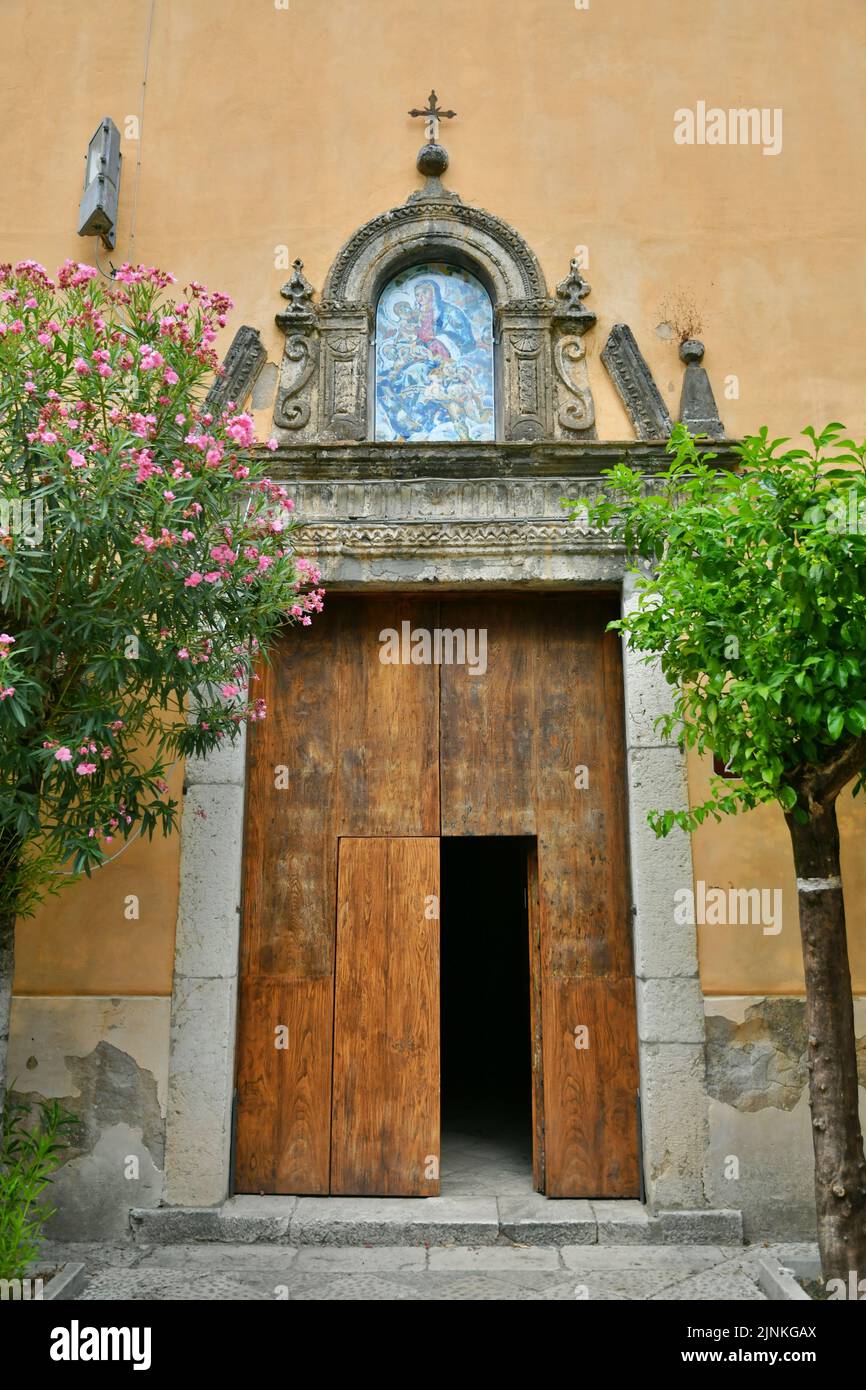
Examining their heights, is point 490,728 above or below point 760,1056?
above

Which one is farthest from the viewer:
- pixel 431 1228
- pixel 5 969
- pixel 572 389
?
pixel 572 389

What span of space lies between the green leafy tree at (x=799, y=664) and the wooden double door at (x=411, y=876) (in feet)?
4.44

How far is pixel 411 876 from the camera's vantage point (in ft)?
18.6

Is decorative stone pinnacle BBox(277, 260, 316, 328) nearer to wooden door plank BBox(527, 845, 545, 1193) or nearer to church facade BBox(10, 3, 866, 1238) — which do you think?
church facade BBox(10, 3, 866, 1238)

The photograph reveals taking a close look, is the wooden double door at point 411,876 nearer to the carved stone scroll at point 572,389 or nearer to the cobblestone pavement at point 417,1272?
the cobblestone pavement at point 417,1272

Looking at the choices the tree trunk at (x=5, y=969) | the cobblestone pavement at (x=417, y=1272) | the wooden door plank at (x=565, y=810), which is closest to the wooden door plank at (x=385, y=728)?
the wooden door plank at (x=565, y=810)

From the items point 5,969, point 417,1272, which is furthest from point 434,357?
point 417,1272

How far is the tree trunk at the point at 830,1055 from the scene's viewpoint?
4020 millimetres

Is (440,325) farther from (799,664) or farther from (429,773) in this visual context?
(799,664)

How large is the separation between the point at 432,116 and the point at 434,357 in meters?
1.37

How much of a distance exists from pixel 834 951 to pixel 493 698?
2269 millimetres

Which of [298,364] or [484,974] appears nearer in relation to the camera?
[298,364]

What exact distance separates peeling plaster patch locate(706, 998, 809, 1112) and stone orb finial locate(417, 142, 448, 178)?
471cm

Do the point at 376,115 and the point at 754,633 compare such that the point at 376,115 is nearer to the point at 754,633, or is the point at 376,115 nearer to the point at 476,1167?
the point at 754,633
